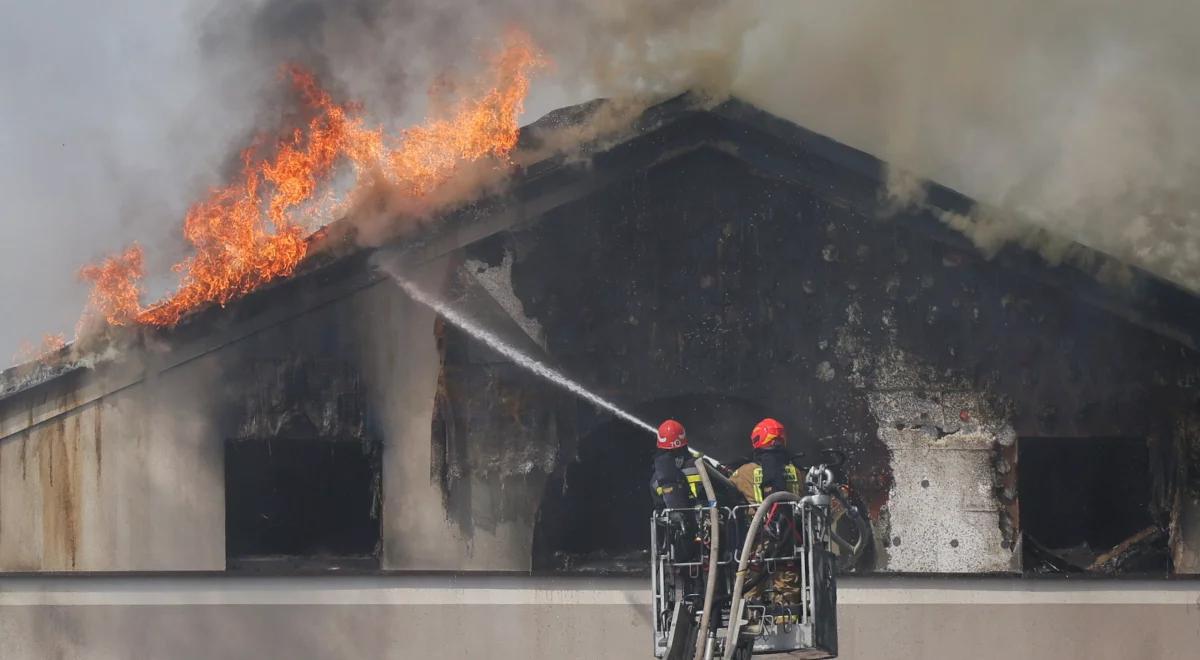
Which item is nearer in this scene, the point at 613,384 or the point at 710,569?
the point at 710,569

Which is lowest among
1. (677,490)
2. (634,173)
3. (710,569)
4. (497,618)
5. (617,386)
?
(497,618)

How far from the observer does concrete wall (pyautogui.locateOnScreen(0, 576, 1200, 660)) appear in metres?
13.7

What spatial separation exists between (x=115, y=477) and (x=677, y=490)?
6527mm

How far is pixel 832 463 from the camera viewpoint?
44.5 feet

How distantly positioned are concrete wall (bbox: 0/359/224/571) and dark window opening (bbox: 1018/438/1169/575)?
7717 mm

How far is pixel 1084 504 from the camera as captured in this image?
552 inches

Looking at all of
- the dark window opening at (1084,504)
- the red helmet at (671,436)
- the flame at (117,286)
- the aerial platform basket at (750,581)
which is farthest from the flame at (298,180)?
the dark window opening at (1084,504)

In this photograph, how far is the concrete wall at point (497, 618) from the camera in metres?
13.7

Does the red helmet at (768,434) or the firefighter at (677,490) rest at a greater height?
the red helmet at (768,434)

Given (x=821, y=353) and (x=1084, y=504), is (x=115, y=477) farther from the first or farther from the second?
(x=1084, y=504)

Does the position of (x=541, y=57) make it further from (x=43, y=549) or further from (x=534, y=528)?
(x=43, y=549)

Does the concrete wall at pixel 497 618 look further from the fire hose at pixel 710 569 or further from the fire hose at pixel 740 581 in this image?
the fire hose at pixel 740 581

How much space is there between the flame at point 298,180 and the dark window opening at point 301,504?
1.61 meters

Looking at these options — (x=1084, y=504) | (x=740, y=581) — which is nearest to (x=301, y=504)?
(x=740, y=581)
